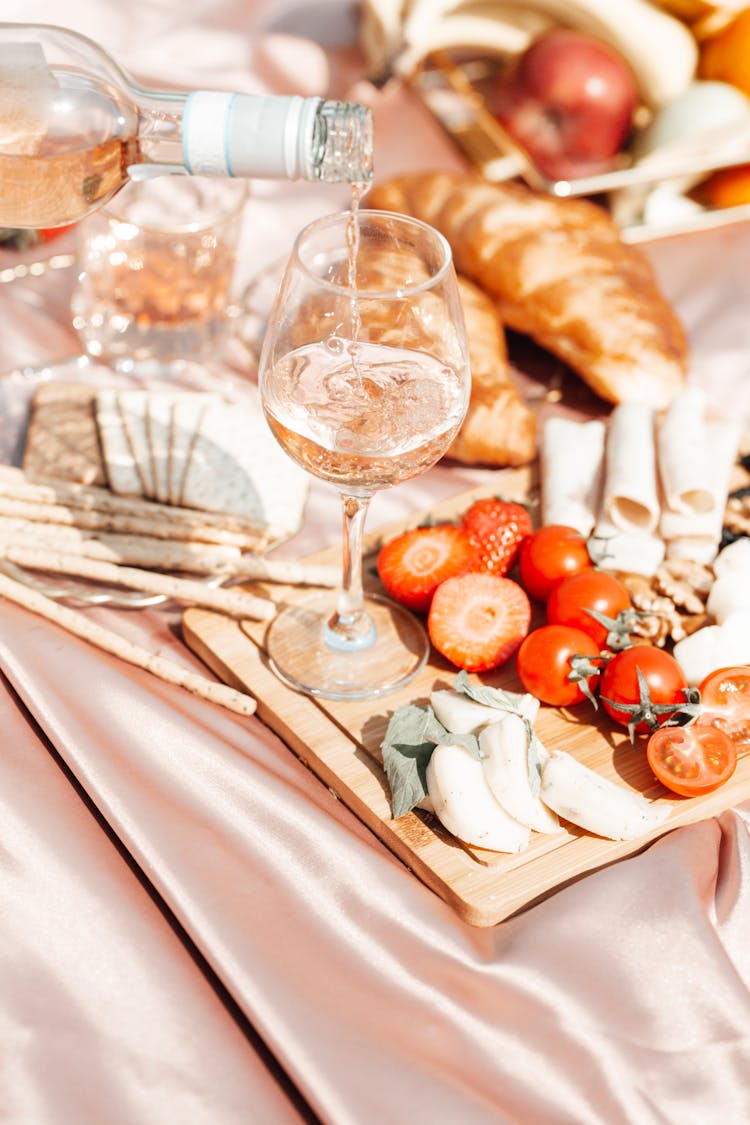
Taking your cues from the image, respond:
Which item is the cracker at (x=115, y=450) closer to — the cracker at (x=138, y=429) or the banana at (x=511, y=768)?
the cracker at (x=138, y=429)

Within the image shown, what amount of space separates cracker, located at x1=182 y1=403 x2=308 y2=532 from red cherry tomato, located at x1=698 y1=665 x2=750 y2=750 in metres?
0.48

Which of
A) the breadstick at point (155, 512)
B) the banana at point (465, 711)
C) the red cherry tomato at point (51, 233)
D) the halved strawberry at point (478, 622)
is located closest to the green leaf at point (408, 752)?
the banana at point (465, 711)

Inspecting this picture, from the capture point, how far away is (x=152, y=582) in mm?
1212

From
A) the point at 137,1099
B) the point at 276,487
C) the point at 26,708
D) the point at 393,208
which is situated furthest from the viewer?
the point at 393,208

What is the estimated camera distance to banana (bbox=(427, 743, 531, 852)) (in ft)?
3.14

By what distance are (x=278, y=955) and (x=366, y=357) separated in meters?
0.49

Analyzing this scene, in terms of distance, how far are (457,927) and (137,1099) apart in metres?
0.27

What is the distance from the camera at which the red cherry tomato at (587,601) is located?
1145 millimetres

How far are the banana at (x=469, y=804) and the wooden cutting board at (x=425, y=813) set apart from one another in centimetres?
2

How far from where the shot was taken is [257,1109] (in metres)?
0.83

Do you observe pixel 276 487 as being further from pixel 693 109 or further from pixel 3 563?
pixel 693 109

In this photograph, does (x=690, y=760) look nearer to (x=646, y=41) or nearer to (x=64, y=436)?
(x=64, y=436)

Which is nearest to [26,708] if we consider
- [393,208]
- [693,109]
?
[393,208]

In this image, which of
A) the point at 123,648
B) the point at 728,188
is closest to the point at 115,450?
the point at 123,648
